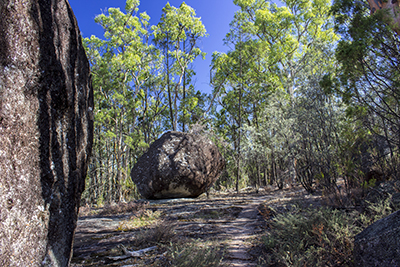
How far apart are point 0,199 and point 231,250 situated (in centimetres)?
311

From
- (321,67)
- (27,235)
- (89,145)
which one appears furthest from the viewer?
(321,67)

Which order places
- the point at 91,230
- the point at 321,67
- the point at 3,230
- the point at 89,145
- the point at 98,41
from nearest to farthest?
the point at 3,230
the point at 89,145
the point at 91,230
the point at 321,67
the point at 98,41

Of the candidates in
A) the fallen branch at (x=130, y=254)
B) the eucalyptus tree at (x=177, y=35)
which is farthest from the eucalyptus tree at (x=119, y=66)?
the fallen branch at (x=130, y=254)

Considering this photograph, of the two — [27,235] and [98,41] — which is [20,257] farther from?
[98,41]

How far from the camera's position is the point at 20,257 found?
183cm

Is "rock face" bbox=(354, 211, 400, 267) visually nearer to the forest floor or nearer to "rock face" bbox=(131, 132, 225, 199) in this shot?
the forest floor

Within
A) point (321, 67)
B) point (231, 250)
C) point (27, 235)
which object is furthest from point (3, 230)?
point (321, 67)

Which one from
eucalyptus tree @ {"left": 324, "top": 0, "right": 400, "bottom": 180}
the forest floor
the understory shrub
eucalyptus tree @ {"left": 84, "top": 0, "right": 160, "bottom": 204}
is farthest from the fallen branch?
eucalyptus tree @ {"left": 84, "top": 0, "right": 160, "bottom": 204}

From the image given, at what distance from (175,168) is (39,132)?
795cm

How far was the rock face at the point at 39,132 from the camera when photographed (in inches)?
73.3

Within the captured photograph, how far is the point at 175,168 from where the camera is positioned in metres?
9.91

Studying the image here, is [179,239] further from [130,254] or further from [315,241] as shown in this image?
[315,241]

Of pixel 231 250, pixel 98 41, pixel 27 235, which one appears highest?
pixel 98 41

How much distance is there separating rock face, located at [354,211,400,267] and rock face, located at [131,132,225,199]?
799cm
